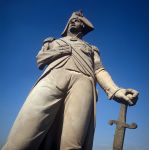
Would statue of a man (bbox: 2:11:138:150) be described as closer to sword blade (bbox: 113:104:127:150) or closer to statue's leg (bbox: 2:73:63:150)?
statue's leg (bbox: 2:73:63:150)

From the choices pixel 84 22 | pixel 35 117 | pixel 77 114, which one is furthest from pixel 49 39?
pixel 35 117

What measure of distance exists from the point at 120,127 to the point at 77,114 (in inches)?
36.9

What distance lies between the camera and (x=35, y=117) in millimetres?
6984

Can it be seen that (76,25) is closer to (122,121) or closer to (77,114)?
(77,114)

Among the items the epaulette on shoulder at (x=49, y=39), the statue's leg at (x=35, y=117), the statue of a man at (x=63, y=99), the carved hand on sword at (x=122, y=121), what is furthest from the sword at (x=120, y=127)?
the epaulette on shoulder at (x=49, y=39)

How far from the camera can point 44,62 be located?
8.33 m

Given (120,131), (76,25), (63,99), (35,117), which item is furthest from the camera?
(76,25)

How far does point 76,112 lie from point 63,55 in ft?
5.41

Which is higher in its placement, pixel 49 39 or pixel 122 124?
pixel 49 39

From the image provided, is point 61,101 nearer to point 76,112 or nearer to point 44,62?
point 76,112

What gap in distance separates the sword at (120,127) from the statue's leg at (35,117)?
1298mm

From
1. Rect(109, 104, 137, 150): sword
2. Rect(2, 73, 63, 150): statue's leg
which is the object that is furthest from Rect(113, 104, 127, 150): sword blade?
Rect(2, 73, 63, 150): statue's leg

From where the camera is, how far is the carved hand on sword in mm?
6984

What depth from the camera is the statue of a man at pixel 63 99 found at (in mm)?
6965
